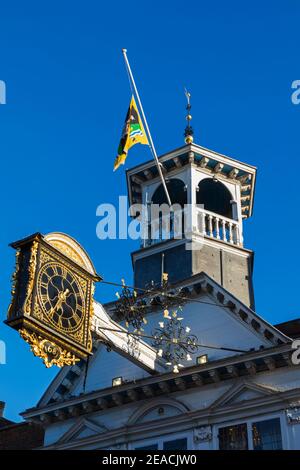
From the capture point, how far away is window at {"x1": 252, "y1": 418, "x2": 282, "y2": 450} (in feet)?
82.8

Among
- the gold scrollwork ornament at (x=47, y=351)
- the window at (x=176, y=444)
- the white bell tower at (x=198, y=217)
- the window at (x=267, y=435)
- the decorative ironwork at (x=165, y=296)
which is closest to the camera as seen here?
the gold scrollwork ornament at (x=47, y=351)

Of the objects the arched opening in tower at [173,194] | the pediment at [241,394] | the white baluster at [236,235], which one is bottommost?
the pediment at [241,394]

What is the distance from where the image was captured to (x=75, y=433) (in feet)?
97.6

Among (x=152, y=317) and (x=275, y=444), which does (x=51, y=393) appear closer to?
(x=152, y=317)

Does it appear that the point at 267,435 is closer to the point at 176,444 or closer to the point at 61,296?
the point at 176,444

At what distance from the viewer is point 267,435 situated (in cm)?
2548

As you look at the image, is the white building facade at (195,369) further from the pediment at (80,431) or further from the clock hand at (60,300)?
the clock hand at (60,300)

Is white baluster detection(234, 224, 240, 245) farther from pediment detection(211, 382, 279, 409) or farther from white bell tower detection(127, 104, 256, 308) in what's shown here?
pediment detection(211, 382, 279, 409)

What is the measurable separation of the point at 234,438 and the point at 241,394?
135 centimetres

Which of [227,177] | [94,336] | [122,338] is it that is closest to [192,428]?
[122,338]

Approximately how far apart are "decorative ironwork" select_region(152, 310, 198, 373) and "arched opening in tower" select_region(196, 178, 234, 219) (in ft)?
26.1

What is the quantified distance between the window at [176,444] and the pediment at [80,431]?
3.13 metres

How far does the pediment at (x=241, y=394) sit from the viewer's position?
26.1 m

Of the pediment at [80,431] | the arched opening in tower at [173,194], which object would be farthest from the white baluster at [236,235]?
the pediment at [80,431]
